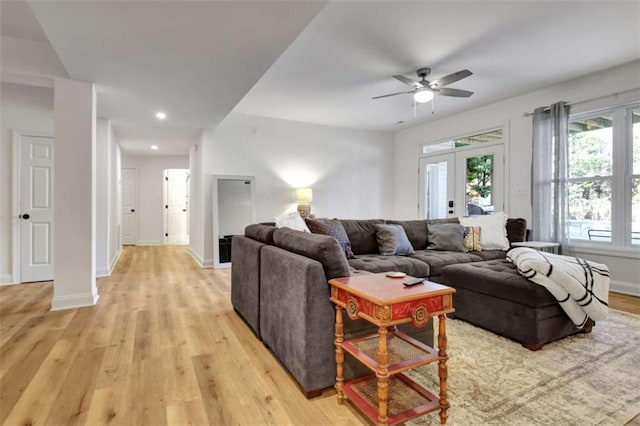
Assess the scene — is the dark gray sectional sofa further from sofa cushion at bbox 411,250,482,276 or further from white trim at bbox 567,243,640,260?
white trim at bbox 567,243,640,260

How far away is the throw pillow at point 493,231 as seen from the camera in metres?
3.95

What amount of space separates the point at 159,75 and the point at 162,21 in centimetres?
103

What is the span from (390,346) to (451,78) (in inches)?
113

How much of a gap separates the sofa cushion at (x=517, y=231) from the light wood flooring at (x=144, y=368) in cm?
106

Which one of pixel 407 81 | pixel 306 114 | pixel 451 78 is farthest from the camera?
pixel 306 114

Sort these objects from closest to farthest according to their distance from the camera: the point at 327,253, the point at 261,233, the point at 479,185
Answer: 1. the point at 327,253
2. the point at 261,233
3. the point at 479,185

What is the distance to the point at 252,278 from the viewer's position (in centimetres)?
257

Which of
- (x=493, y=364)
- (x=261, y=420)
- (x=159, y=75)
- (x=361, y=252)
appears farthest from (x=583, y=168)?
(x=159, y=75)

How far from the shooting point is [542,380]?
1.91m

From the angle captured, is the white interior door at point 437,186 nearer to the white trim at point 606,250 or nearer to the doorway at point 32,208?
the white trim at point 606,250

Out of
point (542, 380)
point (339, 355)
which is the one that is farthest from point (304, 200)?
point (542, 380)

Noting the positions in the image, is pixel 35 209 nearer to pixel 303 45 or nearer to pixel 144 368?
pixel 144 368

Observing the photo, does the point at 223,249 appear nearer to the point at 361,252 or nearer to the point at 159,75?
the point at 361,252

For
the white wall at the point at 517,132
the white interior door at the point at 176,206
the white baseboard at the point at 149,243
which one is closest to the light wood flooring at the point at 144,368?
the white wall at the point at 517,132
